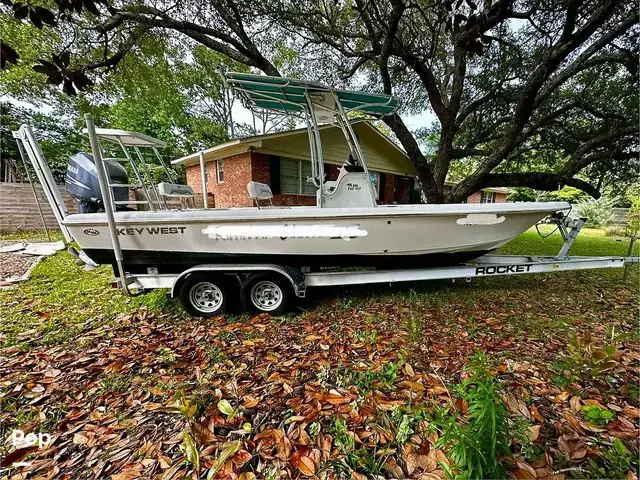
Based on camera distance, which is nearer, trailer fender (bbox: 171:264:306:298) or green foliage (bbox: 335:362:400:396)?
green foliage (bbox: 335:362:400:396)

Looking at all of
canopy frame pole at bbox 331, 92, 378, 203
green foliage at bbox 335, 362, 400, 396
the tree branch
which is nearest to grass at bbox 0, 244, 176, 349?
green foliage at bbox 335, 362, 400, 396

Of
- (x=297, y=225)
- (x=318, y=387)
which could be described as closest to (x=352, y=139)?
(x=297, y=225)

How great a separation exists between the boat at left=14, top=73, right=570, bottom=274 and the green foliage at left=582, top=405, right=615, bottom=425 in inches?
74.1

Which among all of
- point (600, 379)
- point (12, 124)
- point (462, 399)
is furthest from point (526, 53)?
point (12, 124)

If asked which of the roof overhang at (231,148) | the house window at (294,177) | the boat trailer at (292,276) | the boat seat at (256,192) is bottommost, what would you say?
the boat trailer at (292,276)

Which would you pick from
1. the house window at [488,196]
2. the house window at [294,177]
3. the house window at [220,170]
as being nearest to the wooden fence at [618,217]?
the house window at [488,196]

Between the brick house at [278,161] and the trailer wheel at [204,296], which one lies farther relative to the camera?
the brick house at [278,161]

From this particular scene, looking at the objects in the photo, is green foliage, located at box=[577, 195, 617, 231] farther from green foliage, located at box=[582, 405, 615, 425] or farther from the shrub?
green foliage, located at box=[582, 405, 615, 425]

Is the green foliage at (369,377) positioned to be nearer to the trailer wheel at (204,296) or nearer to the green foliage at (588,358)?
the green foliage at (588,358)

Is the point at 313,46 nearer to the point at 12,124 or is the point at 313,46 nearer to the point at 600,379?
the point at 600,379

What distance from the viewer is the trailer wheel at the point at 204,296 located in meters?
3.17

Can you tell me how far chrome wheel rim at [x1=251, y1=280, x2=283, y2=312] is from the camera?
10.7 feet

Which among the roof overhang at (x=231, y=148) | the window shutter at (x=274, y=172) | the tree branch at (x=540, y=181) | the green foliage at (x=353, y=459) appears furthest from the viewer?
the window shutter at (x=274, y=172)

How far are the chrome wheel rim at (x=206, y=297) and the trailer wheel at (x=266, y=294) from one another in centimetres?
32
